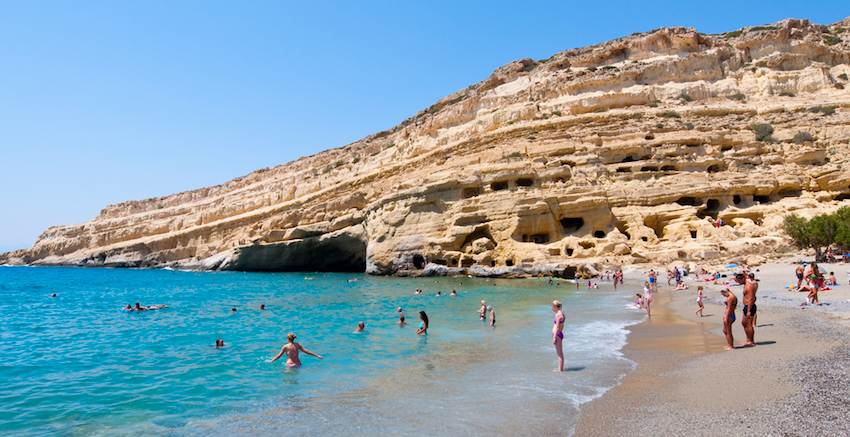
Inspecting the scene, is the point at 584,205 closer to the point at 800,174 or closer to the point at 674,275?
the point at 674,275

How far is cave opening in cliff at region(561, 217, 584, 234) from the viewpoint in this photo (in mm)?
29050

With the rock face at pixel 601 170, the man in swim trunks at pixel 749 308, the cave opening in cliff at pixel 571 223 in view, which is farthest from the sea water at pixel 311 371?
the cave opening in cliff at pixel 571 223

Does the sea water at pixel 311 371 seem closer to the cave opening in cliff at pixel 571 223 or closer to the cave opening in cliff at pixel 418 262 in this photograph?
the cave opening in cliff at pixel 571 223

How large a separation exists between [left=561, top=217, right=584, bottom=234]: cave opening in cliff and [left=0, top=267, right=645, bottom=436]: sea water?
480 inches

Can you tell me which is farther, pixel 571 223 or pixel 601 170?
pixel 571 223

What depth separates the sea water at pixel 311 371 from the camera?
5.71 meters

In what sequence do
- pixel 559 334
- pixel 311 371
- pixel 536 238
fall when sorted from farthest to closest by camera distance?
pixel 536 238, pixel 311 371, pixel 559 334

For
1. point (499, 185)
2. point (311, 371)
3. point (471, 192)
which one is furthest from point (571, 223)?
point (311, 371)

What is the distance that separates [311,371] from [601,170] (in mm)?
25075

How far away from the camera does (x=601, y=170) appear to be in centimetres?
2905

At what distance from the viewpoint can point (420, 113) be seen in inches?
2048

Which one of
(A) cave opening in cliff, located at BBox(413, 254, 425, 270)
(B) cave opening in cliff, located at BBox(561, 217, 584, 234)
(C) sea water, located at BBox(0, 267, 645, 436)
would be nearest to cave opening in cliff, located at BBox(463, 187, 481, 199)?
(A) cave opening in cliff, located at BBox(413, 254, 425, 270)

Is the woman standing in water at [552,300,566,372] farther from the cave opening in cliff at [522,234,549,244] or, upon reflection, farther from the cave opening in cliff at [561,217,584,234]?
the cave opening in cliff at [561,217,584,234]

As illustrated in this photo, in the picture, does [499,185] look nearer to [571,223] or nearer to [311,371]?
[571,223]
